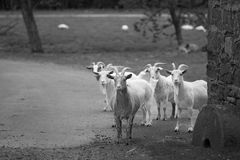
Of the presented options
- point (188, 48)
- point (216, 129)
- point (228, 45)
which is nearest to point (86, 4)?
point (188, 48)

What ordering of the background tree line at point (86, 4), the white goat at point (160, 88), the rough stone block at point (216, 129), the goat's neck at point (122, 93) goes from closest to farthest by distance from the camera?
the rough stone block at point (216, 129)
the goat's neck at point (122, 93)
the white goat at point (160, 88)
the background tree line at point (86, 4)

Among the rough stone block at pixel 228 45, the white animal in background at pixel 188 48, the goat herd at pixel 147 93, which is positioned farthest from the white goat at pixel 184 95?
the white animal in background at pixel 188 48

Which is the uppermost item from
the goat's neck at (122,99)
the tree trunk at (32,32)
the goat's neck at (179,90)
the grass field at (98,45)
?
the goat's neck at (122,99)

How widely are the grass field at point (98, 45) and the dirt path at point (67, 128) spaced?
412 cm

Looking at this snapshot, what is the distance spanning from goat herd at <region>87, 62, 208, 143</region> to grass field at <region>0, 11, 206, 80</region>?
20.1 ft

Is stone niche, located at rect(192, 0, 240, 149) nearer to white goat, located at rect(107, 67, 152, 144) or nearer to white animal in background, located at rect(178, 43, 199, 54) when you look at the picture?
white goat, located at rect(107, 67, 152, 144)

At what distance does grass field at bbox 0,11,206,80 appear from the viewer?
2840 cm

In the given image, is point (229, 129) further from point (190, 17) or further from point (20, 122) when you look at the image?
point (190, 17)

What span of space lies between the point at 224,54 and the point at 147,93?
13.7 ft

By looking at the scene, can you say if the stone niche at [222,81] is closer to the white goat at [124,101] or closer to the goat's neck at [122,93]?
the white goat at [124,101]

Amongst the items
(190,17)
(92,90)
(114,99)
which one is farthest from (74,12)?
(114,99)

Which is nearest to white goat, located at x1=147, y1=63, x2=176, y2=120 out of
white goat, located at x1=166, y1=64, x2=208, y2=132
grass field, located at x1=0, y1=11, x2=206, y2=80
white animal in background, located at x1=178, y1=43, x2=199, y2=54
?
white goat, located at x1=166, y1=64, x2=208, y2=132

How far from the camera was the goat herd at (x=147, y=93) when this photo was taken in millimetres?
12969

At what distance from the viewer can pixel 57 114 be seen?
1666 cm
